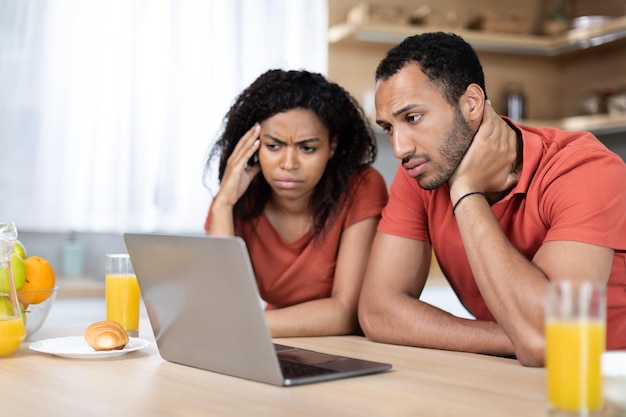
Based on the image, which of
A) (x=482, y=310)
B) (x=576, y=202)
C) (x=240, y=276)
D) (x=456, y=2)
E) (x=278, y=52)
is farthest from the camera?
(x=456, y=2)

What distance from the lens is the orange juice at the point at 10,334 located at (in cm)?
136

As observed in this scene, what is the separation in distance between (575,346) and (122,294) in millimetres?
957

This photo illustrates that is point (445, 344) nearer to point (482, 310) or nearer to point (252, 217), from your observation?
point (482, 310)

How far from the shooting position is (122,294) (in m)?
1.59

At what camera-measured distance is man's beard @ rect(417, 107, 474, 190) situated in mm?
1647

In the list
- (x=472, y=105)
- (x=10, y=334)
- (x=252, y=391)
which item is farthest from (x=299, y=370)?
(x=472, y=105)

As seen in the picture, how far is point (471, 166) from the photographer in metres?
1.64

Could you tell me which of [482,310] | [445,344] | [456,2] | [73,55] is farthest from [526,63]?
[445,344]

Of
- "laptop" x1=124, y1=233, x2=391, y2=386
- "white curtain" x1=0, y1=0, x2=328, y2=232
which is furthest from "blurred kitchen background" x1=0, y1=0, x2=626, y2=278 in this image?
"laptop" x1=124, y1=233, x2=391, y2=386

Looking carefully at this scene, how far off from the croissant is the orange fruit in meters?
0.17

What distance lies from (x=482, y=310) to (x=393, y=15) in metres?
2.08

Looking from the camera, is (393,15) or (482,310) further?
(393,15)

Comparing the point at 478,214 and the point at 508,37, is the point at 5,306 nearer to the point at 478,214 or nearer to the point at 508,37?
the point at 478,214

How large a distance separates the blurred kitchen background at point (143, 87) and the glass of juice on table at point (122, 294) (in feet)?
5.20
